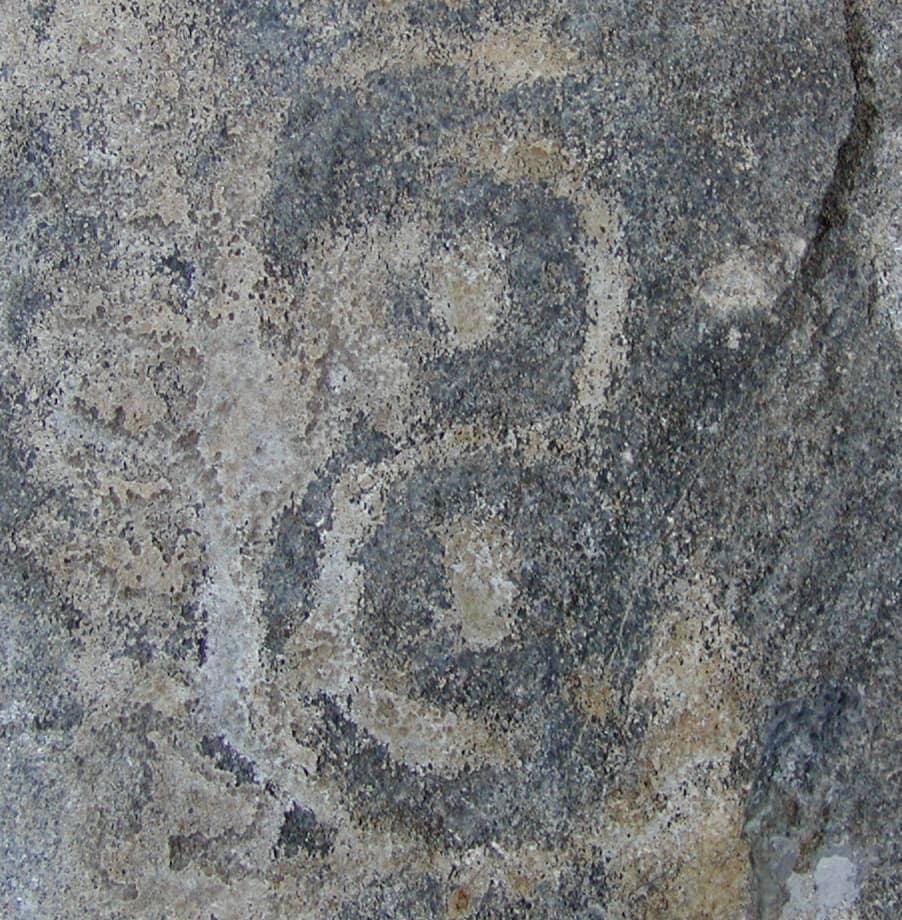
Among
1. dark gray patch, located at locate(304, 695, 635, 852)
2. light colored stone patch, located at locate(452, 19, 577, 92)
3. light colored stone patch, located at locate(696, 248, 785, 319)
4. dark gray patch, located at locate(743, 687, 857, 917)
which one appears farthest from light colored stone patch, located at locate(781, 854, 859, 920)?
light colored stone patch, located at locate(452, 19, 577, 92)

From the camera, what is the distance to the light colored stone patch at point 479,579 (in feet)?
3.46

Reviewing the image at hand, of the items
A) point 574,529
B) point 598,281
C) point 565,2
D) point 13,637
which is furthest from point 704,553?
point 13,637

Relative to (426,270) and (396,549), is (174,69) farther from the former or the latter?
(396,549)

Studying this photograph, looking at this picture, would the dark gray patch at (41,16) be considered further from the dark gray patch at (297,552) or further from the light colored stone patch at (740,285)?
the light colored stone patch at (740,285)

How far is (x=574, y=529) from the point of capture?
105 cm

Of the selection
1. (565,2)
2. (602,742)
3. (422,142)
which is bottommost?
(602,742)

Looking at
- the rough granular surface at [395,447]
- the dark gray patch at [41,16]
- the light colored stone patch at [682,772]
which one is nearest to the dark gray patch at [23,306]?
the rough granular surface at [395,447]

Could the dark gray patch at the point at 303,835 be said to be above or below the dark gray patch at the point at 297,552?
below

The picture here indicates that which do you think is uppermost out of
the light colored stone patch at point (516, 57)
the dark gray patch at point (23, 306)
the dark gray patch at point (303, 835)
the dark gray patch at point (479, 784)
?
the light colored stone patch at point (516, 57)

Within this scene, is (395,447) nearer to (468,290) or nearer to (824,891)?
(468,290)

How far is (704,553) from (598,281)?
25cm

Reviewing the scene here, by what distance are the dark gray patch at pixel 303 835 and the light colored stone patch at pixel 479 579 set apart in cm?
21

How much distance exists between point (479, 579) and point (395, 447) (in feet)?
0.44

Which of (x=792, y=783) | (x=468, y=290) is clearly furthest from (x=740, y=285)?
(x=792, y=783)
